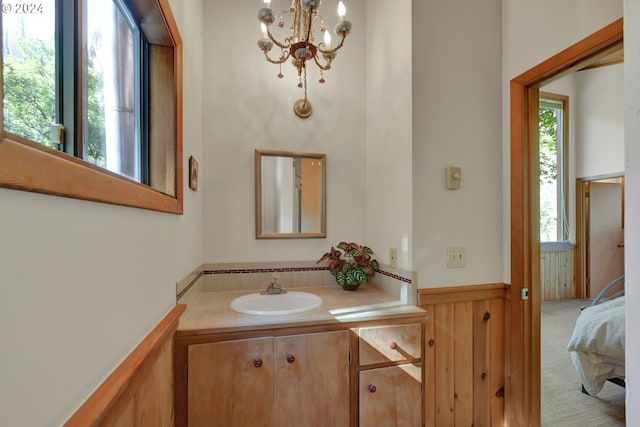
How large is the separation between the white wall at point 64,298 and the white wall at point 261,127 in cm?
97

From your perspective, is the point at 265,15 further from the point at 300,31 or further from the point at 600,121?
the point at 600,121

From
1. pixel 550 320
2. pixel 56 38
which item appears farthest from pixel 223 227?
pixel 550 320

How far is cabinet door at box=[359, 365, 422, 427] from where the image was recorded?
1.38m

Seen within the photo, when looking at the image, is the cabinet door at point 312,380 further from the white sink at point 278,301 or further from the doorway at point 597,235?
the doorway at point 597,235

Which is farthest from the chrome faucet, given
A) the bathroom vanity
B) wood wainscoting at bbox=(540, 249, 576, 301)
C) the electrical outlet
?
wood wainscoting at bbox=(540, 249, 576, 301)

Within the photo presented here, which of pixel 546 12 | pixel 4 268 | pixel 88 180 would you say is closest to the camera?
pixel 4 268

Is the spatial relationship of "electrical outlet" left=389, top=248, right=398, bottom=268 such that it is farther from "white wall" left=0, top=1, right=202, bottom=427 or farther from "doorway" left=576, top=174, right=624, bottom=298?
"doorway" left=576, top=174, right=624, bottom=298

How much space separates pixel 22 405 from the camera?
0.40 m

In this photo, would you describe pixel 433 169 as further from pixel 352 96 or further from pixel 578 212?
pixel 578 212

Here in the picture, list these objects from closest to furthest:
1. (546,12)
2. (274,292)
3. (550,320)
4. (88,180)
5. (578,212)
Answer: (88,180) → (546,12) → (274,292) → (550,320) → (578,212)

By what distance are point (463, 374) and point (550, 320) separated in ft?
8.92

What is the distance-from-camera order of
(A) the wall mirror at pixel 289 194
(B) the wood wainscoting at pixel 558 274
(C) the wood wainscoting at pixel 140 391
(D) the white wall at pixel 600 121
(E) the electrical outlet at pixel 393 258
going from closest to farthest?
(C) the wood wainscoting at pixel 140 391, (E) the electrical outlet at pixel 393 258, (A) the wall mirror at pixel 289 194, (D) the white wall at pixel 600 121, (B) the wood wainscoting at pixel 558 274

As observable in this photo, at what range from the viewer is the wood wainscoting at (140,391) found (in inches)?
22.0

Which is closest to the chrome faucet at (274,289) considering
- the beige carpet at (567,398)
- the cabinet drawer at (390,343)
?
the cabinet drawer at (390,343)
